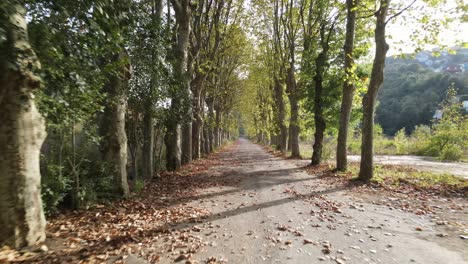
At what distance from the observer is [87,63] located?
5012 mm

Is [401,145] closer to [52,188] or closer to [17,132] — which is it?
[52,188]

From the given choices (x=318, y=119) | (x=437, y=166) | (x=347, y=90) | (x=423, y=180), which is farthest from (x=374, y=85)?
(x=437, y=166)

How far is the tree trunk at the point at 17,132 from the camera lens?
3.40 m

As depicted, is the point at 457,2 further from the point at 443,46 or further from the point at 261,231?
the point at 261,231

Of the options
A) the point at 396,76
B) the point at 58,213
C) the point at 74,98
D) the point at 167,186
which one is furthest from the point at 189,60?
the point at 396,76

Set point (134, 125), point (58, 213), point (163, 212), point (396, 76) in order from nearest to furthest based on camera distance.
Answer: point (58, 213) < point (163, 212) < point (134, 125) < point (396, 76)

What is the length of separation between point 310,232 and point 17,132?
18.0 ft

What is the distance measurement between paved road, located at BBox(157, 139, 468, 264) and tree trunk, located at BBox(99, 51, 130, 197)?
2232mm

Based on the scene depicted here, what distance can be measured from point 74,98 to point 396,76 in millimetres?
91391

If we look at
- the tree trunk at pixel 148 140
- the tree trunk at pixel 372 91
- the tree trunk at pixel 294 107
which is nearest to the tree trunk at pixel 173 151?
the tree trunk at pixel 148 140

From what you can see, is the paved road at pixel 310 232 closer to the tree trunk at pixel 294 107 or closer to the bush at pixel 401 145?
the tree trunk at pixel 294 107

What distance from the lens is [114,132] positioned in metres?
6.76

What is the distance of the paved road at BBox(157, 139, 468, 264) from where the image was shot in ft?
13.8

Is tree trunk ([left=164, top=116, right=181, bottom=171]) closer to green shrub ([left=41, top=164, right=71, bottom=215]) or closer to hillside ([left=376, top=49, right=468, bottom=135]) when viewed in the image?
green shrub ([left=41, top=164, right=71, bottom=215])
